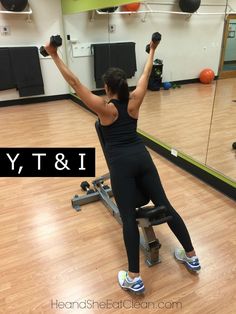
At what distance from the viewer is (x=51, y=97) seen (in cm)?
592

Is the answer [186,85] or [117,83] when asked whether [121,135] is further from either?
[186,85]

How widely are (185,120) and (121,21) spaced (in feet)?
5.72

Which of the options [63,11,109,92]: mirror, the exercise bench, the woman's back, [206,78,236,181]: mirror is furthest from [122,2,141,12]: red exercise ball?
the woman's back

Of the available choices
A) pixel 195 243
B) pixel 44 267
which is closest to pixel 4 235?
pixel 44 267

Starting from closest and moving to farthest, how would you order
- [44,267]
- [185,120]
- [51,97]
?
[44,267]
[185,120]
[51,97]

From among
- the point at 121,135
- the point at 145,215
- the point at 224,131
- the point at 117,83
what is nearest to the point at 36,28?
Result: the point at 224,131

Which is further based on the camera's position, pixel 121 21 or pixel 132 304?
pixel 121 21

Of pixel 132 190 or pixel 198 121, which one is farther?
pixel 198 121

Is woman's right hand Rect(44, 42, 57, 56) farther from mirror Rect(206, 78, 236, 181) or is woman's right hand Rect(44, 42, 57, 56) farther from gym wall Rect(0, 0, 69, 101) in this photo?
gym wall Rect(0, 0, 69, 101)

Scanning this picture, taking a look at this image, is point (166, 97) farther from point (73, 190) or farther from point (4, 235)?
point (4, 235)

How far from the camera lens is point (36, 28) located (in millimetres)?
5316

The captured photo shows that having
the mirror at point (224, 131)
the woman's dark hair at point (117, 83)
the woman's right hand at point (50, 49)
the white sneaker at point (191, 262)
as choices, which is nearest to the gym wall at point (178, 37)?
the mirror at point (224, 131)

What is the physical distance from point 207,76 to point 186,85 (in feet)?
3.16

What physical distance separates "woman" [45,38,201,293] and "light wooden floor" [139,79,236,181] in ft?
4.14
